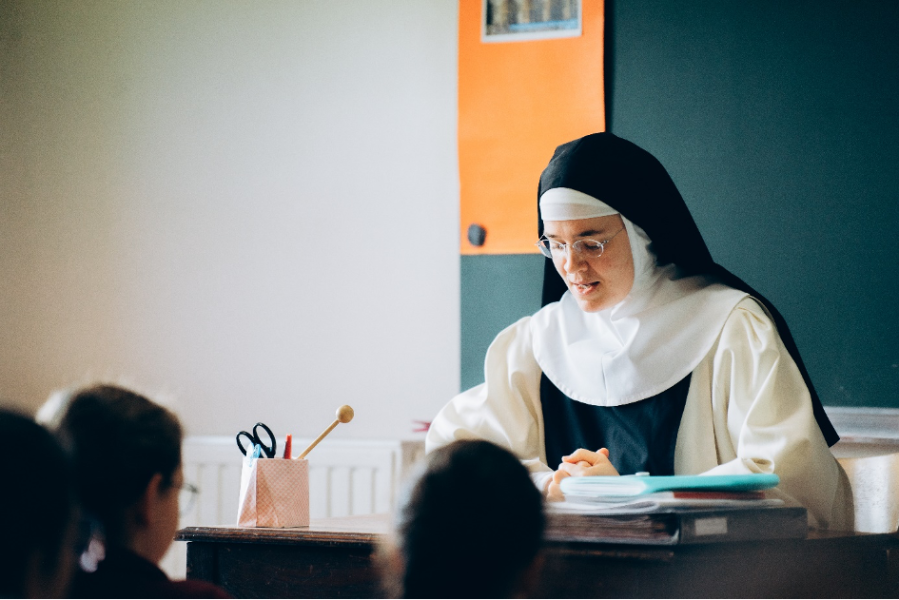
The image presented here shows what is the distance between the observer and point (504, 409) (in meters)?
2.24

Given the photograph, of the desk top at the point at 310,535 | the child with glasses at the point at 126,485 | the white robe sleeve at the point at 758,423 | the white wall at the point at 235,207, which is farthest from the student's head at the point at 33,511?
the white wall at the point at 235,207

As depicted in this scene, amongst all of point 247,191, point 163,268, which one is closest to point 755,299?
point 247,191

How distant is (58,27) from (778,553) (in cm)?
319

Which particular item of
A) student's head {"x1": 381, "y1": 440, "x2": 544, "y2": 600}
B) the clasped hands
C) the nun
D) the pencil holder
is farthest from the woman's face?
student's head {"x1": 381, "y1": 440, "x2": 544, "y2": 600}

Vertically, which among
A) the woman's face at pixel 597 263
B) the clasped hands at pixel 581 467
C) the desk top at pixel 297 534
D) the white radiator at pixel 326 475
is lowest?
the white radiator at pixel 326 475

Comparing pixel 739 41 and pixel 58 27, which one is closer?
pixel 739 41

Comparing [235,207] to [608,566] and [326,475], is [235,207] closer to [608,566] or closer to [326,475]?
[326,475]

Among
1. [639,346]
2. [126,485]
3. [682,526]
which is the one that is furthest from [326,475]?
[682,526]

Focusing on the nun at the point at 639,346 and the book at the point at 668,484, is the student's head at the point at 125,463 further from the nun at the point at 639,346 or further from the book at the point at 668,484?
the nun at the point at 639,346

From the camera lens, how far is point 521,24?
291cm

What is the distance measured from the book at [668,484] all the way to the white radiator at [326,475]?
1.60m

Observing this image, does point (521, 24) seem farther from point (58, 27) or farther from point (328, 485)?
point (58, 27)

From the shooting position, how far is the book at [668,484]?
4.34 ft

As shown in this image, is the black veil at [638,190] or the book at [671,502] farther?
the black veil at [638,190]
